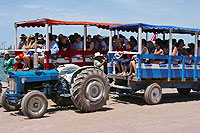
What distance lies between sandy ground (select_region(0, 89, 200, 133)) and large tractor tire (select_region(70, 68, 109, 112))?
0.81ft

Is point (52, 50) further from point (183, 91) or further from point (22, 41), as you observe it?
point (183, 91)

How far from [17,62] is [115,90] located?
11.8 feet

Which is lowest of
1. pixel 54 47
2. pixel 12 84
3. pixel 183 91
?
pixel 183 91

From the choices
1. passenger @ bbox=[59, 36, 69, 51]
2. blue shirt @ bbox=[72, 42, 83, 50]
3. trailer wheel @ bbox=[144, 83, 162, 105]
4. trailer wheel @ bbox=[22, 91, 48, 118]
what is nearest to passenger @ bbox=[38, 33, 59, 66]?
passenger @ bbox=[59, 36, 69, 51]

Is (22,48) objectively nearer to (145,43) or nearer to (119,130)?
(145,43)

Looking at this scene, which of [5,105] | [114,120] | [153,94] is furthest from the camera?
[153,94]

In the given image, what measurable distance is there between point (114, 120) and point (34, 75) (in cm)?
256

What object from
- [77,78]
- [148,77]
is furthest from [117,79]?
[77,78]

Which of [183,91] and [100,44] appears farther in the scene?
[183,91]

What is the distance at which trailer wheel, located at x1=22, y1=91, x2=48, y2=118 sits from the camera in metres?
8.05

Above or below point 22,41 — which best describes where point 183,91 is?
below

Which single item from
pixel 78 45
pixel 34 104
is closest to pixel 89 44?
pixel 78 45

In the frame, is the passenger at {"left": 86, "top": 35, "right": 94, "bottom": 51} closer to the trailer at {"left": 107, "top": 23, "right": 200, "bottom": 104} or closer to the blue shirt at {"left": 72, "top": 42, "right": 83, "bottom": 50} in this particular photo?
the blue shirt at {"left": 72, "top": 42, "right": 83, "bottom": 50}

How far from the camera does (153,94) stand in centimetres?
1068
